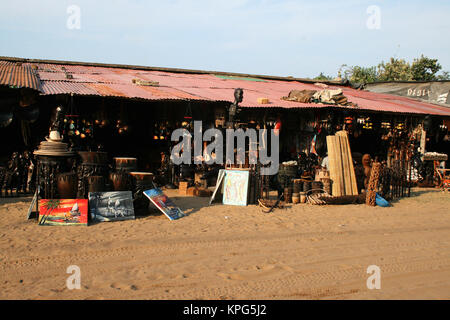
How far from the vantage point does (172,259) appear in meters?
5.48

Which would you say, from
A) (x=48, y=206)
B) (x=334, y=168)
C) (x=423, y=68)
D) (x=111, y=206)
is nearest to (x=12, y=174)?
(x=48, y=206)

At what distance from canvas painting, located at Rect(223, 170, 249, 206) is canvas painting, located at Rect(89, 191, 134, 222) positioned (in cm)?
263

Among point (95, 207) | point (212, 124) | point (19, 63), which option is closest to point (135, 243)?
point (95, 207)

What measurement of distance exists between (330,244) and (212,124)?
7056 mm

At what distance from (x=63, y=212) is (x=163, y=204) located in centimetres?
195

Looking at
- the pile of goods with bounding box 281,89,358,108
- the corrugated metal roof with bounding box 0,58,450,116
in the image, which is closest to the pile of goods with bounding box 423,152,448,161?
the corrugated metal roof with bounding box 0,58,450,116

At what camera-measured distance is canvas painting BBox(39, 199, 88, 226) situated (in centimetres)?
705

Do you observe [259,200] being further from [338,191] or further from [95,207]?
[95,207]

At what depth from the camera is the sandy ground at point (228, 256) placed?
4418mm

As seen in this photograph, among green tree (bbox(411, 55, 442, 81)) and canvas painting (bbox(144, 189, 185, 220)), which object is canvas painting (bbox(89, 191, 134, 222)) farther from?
green tree (bbox(411, 55, 442, 81))

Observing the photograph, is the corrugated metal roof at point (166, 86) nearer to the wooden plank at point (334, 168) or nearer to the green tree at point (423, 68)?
the wooden plank at point (334, 168)

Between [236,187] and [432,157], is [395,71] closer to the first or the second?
[432,157]

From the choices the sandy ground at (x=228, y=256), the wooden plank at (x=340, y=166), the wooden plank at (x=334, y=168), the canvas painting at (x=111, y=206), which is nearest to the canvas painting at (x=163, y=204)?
the sandy ground at (x=228, y=256)

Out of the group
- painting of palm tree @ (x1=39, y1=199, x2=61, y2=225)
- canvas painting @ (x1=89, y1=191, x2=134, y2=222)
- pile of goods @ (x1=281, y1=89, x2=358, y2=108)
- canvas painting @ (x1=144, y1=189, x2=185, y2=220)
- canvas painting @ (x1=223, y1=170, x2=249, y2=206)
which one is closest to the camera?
painting of palm tree @ (x1=39, y1=199, x2=61, y2=225)
